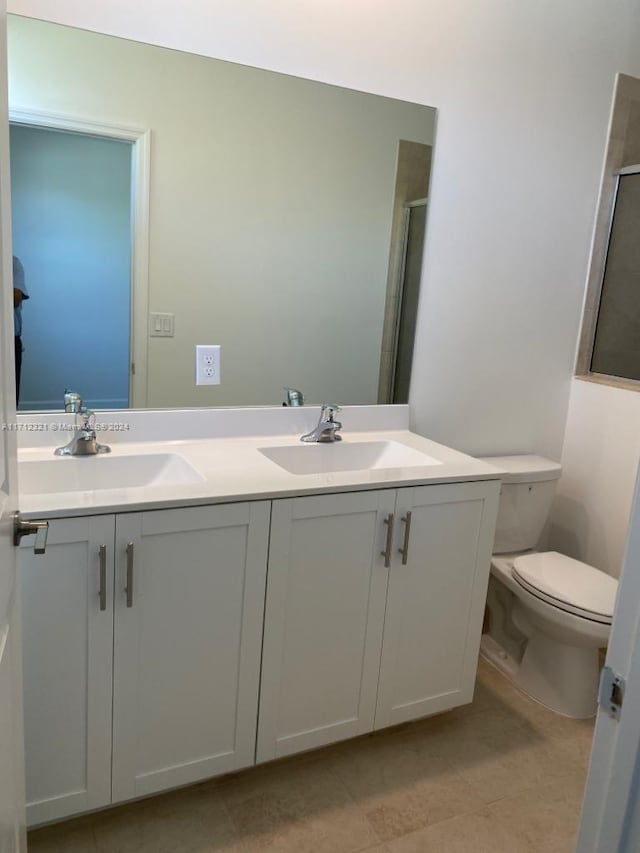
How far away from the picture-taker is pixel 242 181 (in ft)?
6.59

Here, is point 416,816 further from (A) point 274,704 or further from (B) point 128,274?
(B) point 128,274

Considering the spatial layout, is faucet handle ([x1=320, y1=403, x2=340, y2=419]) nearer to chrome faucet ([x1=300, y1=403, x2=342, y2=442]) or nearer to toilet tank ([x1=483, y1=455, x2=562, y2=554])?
chrome faucet ([x1=300, y1=403, x2=342, y2=442])

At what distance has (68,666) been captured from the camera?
1.49 metres

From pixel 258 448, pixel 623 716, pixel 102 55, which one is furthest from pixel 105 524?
pixel 102 55

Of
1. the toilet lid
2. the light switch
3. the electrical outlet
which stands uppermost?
the light switch

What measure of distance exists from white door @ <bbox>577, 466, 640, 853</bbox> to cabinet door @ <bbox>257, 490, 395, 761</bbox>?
942 millimetres

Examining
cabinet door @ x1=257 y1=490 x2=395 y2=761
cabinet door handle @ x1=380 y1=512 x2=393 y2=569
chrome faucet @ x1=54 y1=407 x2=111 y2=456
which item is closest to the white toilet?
cabinet door handle @ x1=380 y1=512 x2=393 y2=569

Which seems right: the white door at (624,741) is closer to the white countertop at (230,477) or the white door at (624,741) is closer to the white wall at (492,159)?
the white countertop at (230,477)

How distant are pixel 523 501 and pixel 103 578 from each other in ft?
5.27

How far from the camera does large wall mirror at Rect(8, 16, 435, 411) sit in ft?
5.74

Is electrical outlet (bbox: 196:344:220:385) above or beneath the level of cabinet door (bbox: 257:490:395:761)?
above

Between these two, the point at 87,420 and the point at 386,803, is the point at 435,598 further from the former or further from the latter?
the point at 87,420

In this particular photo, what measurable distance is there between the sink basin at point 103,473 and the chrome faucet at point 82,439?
1.1 inches

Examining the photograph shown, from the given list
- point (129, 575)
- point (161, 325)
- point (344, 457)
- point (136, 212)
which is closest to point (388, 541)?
point (344, 457)
